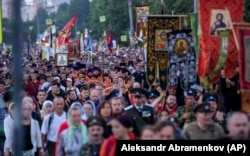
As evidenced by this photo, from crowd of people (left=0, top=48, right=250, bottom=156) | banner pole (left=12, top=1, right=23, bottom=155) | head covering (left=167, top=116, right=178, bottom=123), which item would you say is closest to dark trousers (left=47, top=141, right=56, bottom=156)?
crowd of people (left=0, top=48, right=250, bottom=156)

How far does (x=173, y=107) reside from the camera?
1509 centimetres

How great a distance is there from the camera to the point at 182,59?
17344 millimetres

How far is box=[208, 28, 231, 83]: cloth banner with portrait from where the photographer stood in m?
15.7

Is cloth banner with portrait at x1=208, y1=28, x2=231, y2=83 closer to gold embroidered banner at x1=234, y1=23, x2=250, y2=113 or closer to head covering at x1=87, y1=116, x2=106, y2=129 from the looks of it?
gold embroidered banner at x1=234, y1=23, x2=250, y2=113

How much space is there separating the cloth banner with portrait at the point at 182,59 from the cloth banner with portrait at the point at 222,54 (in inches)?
39.8

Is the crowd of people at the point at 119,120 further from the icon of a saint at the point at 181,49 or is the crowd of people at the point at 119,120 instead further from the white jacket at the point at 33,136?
the icon of a saint at the point at 181,49

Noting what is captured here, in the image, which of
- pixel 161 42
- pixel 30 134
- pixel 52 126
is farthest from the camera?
pixel 161 42

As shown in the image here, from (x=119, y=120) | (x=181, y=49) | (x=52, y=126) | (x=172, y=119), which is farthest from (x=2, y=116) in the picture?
(x=119, y=120)

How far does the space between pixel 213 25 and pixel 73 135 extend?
5152mm

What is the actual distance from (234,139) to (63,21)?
11924 cm

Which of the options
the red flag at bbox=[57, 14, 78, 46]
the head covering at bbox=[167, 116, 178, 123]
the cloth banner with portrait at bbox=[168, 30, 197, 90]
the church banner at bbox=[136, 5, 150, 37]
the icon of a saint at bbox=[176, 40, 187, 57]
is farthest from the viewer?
the red flag at bbox=[57, 14, 78, 46]

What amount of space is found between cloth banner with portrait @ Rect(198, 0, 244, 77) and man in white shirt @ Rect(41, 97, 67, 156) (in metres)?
2.80

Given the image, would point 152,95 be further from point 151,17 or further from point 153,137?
point 153,137

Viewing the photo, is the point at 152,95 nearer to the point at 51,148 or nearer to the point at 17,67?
the point at 51,148
